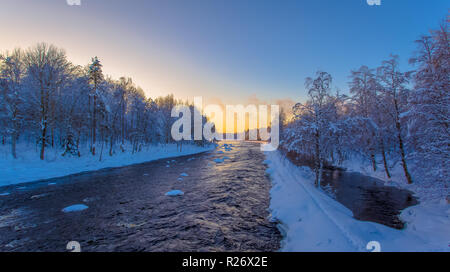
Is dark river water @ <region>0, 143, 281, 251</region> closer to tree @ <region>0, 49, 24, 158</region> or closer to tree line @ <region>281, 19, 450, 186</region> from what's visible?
tree line @ <region>281, 19, 450, 186</region>

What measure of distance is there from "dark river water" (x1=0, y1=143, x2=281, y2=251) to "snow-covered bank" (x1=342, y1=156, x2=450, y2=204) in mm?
7783

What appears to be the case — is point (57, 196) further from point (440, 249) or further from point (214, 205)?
point (440, 249)

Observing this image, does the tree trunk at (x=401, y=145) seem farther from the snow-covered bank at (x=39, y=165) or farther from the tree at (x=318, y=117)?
the snow-covered bank at (x=39, y=165)

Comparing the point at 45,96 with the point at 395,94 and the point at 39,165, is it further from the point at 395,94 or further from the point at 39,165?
the point at 395,94

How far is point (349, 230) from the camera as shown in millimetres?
5473

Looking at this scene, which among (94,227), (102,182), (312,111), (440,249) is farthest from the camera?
(102,182)

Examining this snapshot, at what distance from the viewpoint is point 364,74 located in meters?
19.2

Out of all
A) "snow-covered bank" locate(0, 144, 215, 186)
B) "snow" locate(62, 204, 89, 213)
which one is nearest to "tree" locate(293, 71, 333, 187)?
"snow" locate(62, 204, 89, 213)

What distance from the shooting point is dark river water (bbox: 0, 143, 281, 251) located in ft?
18.6

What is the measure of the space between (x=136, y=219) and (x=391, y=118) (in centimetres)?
2175

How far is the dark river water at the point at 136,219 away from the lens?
5672 millimetres

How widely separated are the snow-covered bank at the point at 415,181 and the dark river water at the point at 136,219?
778 centimetres
